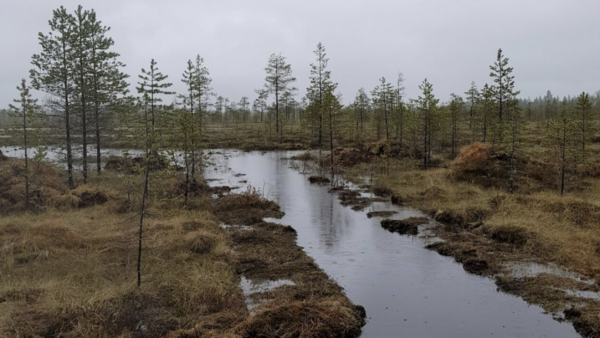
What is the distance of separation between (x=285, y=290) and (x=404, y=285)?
10.7 ft

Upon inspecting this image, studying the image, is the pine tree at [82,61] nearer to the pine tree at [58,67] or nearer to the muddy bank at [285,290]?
the pine tree at [58,67]

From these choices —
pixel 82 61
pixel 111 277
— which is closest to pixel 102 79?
pixel 82 61

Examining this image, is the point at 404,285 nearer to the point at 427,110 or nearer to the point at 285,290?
the point at 285,290

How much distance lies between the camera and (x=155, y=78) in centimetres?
2070

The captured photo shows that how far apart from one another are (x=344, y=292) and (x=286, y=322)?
258 cm

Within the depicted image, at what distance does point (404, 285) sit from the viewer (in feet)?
35.1

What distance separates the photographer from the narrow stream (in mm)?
8484

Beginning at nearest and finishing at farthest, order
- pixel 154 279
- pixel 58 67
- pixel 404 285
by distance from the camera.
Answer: pixel 154 279 → pixel 404 285 → pixel 58 67

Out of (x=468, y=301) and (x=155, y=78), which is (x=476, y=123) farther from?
(x=468, y=301)

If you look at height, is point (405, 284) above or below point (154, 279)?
below

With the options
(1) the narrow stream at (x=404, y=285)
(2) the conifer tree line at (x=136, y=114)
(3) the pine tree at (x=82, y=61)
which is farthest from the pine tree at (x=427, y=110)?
(3) the pine tree at (x=82, y=61)

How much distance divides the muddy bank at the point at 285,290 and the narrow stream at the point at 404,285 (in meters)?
0.48

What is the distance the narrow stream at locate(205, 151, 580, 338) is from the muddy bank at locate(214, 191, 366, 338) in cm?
48

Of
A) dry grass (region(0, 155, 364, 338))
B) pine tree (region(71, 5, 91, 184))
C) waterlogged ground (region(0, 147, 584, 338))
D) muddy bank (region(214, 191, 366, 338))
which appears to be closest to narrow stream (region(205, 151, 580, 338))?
waterlogged ground (region(0, 147, 584, 338))
